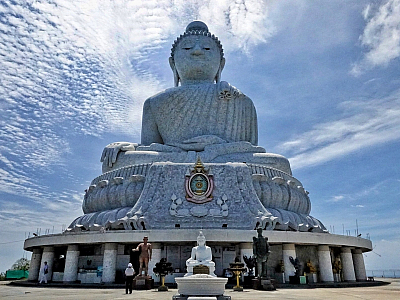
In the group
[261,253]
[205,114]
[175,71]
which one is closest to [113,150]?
[205,114]

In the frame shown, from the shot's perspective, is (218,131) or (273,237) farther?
(218,131)

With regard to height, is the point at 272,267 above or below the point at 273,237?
below

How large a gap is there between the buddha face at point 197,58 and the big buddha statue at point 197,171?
0.05 metres

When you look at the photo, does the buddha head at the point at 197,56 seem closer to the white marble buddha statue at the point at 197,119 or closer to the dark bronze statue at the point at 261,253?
the white marble buddha statue at the point at 197,119

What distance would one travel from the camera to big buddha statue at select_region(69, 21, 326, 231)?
1384 centimetres

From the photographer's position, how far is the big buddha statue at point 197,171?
1384 centimetres

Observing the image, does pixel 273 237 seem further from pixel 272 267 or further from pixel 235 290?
pixel 235 290

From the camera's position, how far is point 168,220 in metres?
13.7

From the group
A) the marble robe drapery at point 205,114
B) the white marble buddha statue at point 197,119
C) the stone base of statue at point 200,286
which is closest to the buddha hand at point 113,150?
the white marble buddha statue at point 197,119

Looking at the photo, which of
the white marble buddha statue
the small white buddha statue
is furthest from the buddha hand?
the small white buddha statue

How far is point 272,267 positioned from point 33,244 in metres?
8.93

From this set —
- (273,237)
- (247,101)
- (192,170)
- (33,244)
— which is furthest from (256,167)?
(33,244)

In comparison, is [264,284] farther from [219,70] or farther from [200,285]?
[219,70]

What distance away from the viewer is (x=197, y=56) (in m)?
21.1
